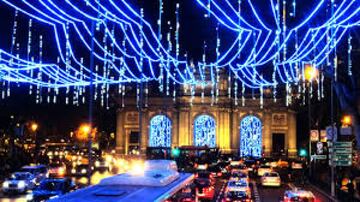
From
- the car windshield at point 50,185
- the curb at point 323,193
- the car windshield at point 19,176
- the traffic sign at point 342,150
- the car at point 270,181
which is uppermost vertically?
the traffic sign at point 342,150

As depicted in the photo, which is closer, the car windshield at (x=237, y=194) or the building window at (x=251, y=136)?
the car windshield at (x=237, y=194)

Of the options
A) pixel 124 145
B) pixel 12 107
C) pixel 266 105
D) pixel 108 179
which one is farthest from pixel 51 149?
pixel 108 179

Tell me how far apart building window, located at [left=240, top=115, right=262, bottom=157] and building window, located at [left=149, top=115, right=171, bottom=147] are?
11.7 m

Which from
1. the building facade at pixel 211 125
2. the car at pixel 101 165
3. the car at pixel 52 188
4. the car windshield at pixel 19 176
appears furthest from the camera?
the building facade at pixel 211 125

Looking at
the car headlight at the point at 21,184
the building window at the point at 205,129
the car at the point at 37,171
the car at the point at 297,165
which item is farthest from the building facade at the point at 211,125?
the car headlight at the point at 21,184

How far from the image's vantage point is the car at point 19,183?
36.3 meters

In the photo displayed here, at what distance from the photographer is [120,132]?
102 metres

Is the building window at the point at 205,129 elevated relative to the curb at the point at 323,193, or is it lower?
elevated

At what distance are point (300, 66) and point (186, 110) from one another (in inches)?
2020

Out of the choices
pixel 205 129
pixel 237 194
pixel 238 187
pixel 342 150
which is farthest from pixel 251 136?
pixel 237 194

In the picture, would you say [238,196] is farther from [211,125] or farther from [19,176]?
[211,125]

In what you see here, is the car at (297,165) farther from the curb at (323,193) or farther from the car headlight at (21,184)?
the car headlight at (21,184)

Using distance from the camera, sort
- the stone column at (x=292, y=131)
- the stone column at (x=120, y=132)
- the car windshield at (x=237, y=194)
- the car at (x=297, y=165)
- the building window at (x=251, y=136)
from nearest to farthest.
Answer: the car windshield at (x=237, y=194) < the car at (x=297, y=165) < the stone column at (x=292, y=131) < the building window at (x=251, y=136) < the stone column at (x=120, y=132)

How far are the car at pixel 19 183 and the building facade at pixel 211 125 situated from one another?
60386mm
